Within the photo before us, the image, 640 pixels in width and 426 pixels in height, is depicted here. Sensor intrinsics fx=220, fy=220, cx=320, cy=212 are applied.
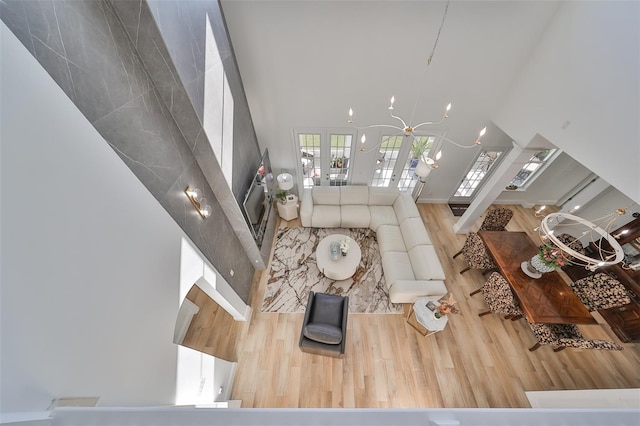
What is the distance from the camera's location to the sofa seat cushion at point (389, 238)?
4328 millimetres

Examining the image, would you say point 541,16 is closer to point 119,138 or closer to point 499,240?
point 499,240

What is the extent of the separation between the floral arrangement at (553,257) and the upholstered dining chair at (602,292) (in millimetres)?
964

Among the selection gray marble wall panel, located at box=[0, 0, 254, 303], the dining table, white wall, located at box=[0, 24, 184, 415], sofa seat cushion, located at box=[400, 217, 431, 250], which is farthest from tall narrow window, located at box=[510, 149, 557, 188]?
white wall, located at box=[0, 24, 184, 415]

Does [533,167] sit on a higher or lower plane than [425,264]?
higher

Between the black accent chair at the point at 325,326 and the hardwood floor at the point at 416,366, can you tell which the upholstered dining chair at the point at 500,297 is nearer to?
the hardwood floor at the point at 416,366

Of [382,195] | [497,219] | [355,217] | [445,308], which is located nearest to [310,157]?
[355,217]

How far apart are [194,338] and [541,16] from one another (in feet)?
22.5

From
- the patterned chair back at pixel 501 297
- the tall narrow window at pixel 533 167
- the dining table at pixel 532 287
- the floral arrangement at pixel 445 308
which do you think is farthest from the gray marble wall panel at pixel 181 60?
the tall narrow window at pixel 533 167

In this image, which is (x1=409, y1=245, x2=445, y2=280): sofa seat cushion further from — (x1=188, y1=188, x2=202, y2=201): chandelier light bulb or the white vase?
(x1=188, y1=188, x2=202, y2=201): chandelier light bulb

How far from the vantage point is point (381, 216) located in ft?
16.0

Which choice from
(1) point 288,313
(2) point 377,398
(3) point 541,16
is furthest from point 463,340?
(3) point 541,16

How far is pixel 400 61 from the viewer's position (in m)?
3.45

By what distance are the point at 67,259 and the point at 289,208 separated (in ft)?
13.0

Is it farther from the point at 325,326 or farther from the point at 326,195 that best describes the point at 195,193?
the point at 326,195
